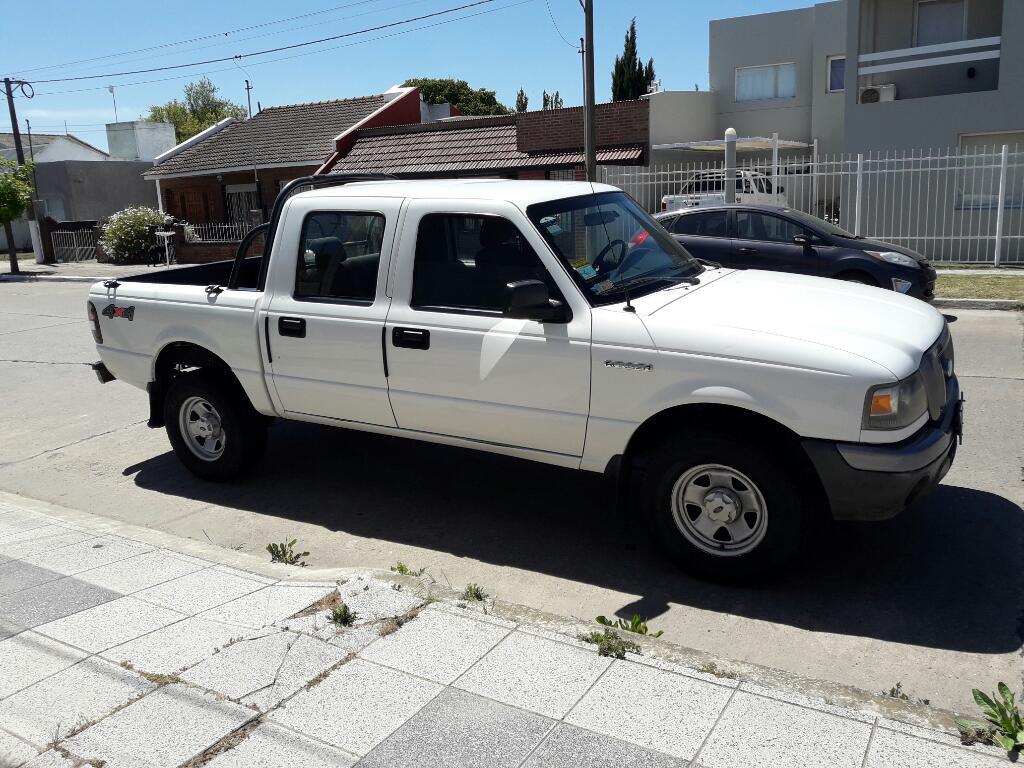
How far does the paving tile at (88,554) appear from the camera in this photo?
15.7 feet

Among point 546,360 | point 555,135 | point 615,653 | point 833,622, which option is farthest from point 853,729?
point 555,135

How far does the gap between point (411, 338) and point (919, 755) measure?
321cm

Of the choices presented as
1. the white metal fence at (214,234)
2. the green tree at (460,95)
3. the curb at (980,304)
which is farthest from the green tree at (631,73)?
the curb at (980,304)

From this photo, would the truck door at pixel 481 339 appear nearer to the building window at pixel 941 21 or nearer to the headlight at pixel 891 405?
the headlight at pixel 891 405

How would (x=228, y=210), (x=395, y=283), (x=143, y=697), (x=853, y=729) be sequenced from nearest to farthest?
(x=853, y=729)
(x=143, y=697)
(x=395, y=283)
(x=228, y=210)

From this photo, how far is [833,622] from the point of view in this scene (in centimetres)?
420

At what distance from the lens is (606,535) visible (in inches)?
209

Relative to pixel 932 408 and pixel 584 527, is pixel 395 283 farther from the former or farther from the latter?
pixel 932 408

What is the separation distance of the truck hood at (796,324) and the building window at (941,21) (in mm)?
18765

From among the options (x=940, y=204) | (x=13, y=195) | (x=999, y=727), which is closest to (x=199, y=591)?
(x=999, y=727)

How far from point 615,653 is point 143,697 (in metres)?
1.80

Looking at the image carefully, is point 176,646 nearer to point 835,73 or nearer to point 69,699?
point 69,699

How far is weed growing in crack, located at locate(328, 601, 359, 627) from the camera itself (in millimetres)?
3959

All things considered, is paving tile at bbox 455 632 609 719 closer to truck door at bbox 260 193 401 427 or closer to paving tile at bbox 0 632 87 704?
paving tile at bbox 0 632 87 704
